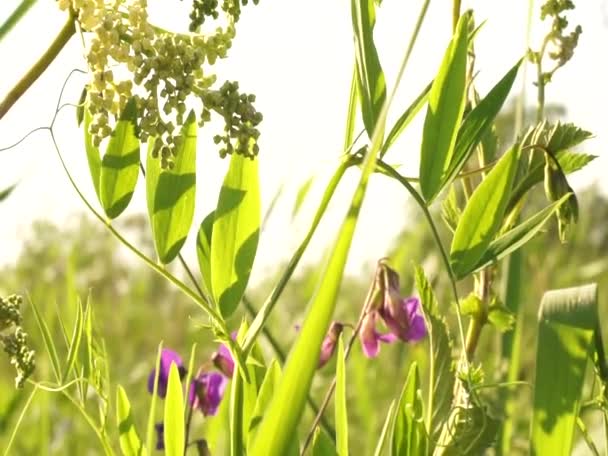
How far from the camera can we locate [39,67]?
2.01 ft

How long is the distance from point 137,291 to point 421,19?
2.13 meters

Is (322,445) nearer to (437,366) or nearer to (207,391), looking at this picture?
(437,366)

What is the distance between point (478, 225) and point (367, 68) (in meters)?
0.10

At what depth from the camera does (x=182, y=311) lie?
280cm

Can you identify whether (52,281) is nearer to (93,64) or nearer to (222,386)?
(222,386)

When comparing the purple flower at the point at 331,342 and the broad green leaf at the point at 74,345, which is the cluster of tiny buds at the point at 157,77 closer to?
the broad green leaf at the point at 74,345

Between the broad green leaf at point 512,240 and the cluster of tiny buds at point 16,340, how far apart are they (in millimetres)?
243

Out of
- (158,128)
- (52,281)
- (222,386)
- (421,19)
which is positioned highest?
(421,19)

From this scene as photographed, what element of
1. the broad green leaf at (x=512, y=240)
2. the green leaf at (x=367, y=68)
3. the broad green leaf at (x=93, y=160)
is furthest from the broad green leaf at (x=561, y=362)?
the broad green leaf at (x=93, y=160)

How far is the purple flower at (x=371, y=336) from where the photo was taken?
929 millimetres

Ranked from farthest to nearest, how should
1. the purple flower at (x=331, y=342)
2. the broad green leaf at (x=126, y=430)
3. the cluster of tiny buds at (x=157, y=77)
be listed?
the purple flower at (x=331, y=342) < the broad green leaf at (x=126, y=430) < the cluster of tiny buds at (x=157, y=77)

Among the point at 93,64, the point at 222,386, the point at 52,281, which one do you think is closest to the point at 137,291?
the point at 52,281

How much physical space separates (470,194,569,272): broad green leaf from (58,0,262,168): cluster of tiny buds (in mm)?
150

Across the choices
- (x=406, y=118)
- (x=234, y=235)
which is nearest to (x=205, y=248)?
(x=234, y=235)
